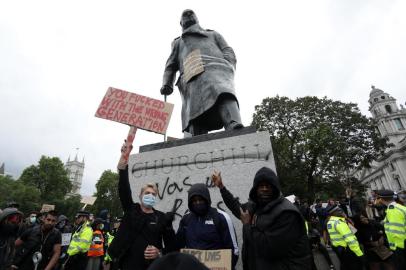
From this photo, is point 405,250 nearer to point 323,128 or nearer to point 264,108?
point 323,128

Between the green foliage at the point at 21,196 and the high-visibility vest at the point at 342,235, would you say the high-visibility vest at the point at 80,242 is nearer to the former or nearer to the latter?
the high-visibility vest at the point at 342,235

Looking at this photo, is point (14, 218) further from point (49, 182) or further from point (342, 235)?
point (49, 182)

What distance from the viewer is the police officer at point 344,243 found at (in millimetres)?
4520

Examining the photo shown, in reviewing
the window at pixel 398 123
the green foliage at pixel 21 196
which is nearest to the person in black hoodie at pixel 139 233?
the green foliage at pixel 21 196

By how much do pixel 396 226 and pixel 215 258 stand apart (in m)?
3.40

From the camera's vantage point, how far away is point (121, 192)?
263 centimetres

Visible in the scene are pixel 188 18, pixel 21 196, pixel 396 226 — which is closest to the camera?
pixel 396 226

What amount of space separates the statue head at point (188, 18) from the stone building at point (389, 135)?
61147 mm

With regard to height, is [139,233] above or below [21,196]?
below

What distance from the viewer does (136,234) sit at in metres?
2.46

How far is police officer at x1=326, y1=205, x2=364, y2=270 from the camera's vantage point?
4520mm

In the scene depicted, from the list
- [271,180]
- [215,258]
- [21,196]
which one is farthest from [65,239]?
[21,196]

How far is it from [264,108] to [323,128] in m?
5.91

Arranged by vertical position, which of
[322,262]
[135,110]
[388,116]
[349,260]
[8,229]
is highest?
[388,116]
